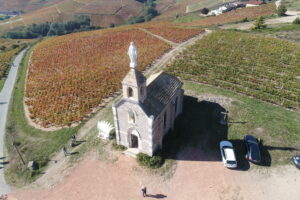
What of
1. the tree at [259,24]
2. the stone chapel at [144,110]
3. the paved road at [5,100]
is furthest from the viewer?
the tree at [259,24]

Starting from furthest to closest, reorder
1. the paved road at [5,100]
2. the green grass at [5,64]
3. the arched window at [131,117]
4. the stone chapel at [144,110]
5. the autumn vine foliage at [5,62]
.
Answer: the autumn vine foliage at [5,62] → the green grass at [5,64] → the paved road at [5,100] → the arched window at [131,117] → the stone chapel at [144,110]

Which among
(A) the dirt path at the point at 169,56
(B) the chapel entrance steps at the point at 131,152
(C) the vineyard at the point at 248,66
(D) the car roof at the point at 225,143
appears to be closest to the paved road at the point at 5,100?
(B) the chapel entrance steps at the point at 131,152

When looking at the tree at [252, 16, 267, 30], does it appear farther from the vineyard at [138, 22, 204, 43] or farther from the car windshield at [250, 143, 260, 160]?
the car windshield at [250, 143, 260, 160]

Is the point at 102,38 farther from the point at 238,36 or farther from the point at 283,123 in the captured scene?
the point at 283,123

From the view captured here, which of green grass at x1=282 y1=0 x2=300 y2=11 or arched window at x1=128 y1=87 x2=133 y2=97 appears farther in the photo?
green grass at x1=282 y1=0 x2=300 y2=11

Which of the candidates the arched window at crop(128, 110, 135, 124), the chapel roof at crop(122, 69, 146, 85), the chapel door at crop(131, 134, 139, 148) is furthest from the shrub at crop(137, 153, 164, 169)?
the chapel roof at crop(122, 69, 146, 85)

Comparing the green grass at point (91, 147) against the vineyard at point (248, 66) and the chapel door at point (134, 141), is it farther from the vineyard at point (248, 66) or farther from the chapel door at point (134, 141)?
the vineyard at point (248, 66)
